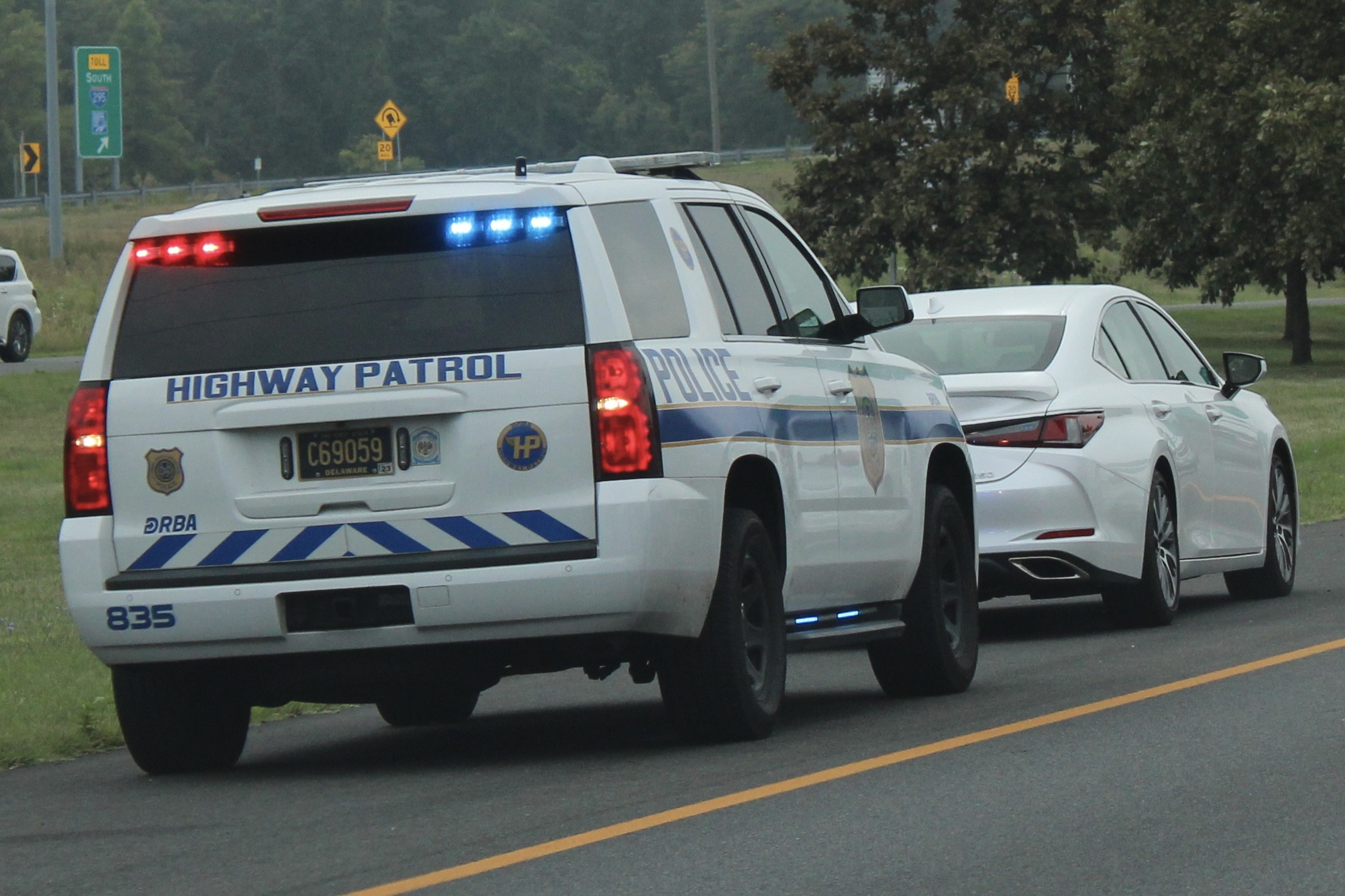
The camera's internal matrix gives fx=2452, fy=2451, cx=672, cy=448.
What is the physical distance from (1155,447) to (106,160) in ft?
394

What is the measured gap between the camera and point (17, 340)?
37.3 metres

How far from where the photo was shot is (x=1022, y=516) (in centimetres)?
1171

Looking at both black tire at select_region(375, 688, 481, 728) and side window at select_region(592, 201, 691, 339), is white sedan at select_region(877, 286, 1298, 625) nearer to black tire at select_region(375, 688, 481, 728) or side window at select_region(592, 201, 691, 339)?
black tire at select_region(375, 688, 481, 728)

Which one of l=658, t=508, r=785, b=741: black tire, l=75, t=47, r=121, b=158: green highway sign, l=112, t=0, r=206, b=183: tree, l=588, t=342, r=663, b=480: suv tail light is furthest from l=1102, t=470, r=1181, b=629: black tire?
l=112, t=0, r=206, b=183: tree

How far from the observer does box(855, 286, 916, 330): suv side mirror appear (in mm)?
9406

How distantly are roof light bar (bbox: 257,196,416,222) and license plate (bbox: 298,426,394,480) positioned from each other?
2.30ft

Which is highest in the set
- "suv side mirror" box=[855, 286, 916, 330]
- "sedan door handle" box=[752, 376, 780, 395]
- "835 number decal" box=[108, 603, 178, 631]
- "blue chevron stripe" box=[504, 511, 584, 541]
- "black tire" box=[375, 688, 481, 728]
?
"suv side mirror" box=[855, 286, 916, 330]

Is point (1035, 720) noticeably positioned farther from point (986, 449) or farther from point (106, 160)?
point (106, 160)

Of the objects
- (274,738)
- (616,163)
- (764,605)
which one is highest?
(616,163)

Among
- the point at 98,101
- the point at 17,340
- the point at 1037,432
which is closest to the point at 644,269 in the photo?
the point at 1037,432

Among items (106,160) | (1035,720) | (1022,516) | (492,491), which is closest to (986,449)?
(1022,516)

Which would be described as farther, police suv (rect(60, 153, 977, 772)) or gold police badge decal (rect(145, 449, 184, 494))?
gold police badge decal (rect(145, 449, 184, 494))

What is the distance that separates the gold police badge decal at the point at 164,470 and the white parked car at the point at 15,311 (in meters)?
29.7

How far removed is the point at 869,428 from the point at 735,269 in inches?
36.8
